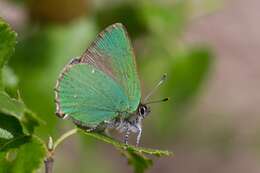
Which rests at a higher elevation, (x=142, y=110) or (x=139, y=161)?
(x=142, y=110)

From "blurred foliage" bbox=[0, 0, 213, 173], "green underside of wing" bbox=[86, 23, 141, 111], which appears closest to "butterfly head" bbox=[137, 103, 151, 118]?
"green underside of wing" bbox=[86, 23, 141, 111]

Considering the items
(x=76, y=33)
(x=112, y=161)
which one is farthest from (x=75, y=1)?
(x=112, y=161)

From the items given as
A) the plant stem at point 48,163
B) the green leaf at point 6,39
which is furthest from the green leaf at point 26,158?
the green leaf at point 6,39

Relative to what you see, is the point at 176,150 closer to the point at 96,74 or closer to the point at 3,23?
the point at 96,74

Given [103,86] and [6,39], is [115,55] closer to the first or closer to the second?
[103,86]

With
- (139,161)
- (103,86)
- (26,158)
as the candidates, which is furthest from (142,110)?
(26,158)

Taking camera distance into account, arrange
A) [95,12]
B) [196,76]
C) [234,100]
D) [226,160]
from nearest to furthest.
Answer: [95,12], [196,76], [226,160], [234,100]

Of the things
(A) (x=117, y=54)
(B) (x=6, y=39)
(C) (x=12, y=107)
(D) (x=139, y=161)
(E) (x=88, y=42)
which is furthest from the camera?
(E) (x=88, y=42)

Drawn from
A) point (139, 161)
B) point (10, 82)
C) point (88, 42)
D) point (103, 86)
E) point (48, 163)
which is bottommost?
point (48, 163)
